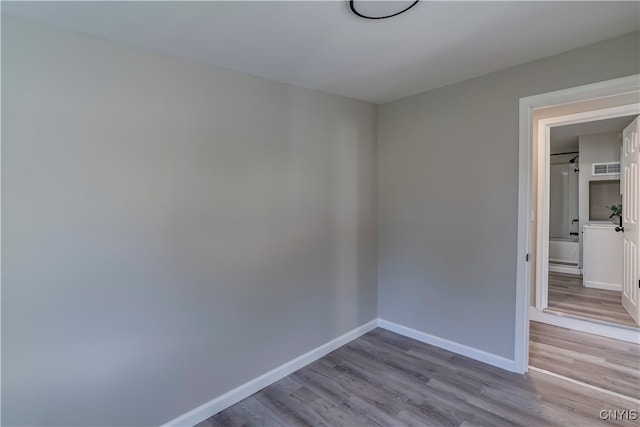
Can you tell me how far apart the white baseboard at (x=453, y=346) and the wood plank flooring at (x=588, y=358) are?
1.00 feet

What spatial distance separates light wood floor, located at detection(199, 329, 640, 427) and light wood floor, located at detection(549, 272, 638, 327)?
5.16ft

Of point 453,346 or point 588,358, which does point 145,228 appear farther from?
point 588,358

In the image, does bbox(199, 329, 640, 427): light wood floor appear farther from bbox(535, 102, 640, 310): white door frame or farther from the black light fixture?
the black light fixture

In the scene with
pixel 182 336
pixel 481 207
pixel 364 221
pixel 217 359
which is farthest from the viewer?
pixel 364 221

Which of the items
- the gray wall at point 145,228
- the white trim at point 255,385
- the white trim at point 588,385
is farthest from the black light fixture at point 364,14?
the white trim at point 588,385

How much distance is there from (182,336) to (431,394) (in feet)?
5.85

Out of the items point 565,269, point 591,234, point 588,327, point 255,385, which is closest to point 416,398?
point 255,385

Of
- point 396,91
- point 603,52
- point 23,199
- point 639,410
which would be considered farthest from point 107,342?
point 603,52

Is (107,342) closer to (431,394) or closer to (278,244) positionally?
(278,244)

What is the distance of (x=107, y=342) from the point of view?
5.64ft

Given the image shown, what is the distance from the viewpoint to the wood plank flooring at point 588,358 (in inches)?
92.7

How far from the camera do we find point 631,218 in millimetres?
3320

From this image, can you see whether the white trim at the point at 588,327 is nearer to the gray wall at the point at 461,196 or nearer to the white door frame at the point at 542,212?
the white door frame at the point at 542,212

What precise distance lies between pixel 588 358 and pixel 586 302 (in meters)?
1.55
